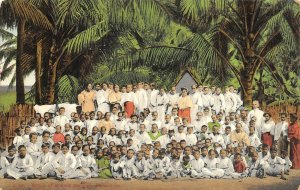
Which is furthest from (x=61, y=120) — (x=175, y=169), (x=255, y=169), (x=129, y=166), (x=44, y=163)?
(x=255, y=169)

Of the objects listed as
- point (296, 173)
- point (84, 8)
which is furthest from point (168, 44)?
point (296, 173)

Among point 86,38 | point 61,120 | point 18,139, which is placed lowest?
point 18,139

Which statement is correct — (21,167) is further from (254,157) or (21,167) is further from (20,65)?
(254,157)

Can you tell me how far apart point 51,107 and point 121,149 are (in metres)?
1.23

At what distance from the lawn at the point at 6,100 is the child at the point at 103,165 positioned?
1.46 m

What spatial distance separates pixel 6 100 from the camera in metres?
9.21

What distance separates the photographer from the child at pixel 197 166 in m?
9.27

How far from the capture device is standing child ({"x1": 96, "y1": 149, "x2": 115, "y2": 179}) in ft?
30.1

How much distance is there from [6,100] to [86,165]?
1505 mm

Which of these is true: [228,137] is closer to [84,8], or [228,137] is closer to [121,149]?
[121,149]

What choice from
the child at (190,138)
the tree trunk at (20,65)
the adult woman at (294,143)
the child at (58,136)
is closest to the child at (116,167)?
the child at (58,136)

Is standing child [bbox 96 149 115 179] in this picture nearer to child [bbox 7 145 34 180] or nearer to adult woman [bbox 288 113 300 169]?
child [bbox 7 145 34 180]

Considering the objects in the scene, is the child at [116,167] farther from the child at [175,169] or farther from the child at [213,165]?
the child at [213,165]

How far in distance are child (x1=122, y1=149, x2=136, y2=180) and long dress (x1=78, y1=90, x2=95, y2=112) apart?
2.94 feet
